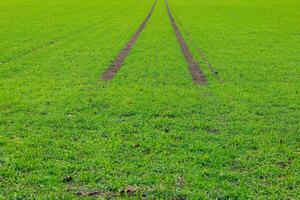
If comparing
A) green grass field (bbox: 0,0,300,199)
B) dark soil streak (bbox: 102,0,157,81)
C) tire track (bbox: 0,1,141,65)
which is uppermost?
tire track (bbox: 0,1,141,65)

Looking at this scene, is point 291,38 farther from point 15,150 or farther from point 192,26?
point 15,150

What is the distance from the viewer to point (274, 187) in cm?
735

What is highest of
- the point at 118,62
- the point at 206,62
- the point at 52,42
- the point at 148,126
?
the point at 52,42

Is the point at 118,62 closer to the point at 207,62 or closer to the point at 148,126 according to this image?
the point at 207,62

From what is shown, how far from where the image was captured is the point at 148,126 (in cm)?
1037

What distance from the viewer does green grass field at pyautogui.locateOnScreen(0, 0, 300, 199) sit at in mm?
7422

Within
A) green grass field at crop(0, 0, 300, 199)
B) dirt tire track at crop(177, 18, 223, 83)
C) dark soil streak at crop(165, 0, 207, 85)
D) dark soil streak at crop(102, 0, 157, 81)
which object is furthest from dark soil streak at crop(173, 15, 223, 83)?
dark soil streak at crop(102, 0, 157, 81)

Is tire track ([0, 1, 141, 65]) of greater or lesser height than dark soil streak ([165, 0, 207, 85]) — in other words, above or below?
above

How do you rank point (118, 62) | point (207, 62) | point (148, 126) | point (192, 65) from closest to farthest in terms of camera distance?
point (148, 126) < point (192, 65) < point (118, 62) < point (207, 62)

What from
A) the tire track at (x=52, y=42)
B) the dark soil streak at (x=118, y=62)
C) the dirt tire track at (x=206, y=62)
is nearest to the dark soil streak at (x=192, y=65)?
the dirt tire track at (x=206, y=62)

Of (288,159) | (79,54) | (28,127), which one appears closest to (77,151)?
(28,127)

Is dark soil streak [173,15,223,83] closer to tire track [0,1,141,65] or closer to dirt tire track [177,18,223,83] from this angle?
dirt tire track [177,18,223,83]

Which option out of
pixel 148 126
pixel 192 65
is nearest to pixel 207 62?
pixel 192 65

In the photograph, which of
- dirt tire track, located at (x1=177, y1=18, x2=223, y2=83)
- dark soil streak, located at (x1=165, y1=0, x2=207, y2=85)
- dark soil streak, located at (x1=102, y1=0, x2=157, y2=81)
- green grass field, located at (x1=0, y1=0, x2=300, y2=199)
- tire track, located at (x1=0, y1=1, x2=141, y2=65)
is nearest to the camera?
green grass field, located at (x1=0, y1=0, x2=300, y2=199)
